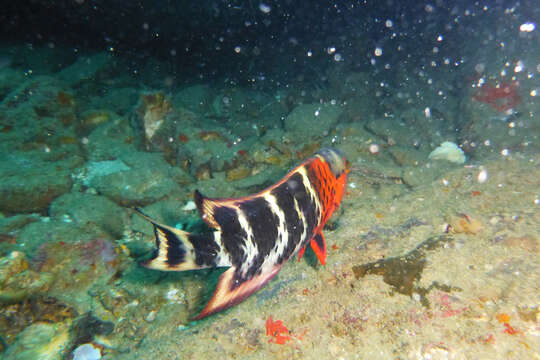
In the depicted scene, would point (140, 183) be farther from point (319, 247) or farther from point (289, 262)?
point (319, 247)

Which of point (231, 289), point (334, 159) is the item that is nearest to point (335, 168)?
point (334, 159)

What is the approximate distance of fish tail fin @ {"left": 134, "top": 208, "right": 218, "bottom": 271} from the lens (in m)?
1.93

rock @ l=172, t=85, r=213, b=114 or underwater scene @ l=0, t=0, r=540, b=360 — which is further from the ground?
rock @ l=172, t=85, r=213, b=114

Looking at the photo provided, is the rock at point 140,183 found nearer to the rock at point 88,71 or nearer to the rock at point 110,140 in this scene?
the rock at point 110,140

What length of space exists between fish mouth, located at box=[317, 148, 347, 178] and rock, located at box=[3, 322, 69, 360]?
386 cm

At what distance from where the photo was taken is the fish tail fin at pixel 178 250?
1.93m

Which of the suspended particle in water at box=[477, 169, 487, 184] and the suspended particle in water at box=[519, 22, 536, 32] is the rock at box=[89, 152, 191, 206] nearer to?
the suspended particle in water at box=[477, 169, 487, 184]

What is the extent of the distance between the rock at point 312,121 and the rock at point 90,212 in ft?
13.9

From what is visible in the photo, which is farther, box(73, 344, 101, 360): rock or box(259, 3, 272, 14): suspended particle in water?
box(259, 3, 272, 14): suspended particle in water

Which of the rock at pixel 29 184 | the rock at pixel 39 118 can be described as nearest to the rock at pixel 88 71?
the rock at pixel 39 118

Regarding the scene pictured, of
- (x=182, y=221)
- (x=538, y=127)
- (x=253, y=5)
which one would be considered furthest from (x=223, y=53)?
(x=538, y=127)

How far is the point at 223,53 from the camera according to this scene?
1420cm

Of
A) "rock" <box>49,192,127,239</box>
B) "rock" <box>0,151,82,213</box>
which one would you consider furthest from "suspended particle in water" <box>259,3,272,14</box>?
"rock" <box>49,192,127,239</box>

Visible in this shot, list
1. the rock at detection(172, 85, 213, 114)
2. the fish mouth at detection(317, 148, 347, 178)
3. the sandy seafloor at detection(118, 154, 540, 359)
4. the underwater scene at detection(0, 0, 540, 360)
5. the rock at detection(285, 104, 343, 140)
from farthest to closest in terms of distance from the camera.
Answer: the rock at detection(172, 85, 213, 114) < the rock at detection(285, 104, 343, 140) < the fish mouth at detection(317, 148, 347, 178) < the underwater scene at detection(0, 0, 540, 360) < the sandy seafloor at detection(118, 154, 540, 359)
